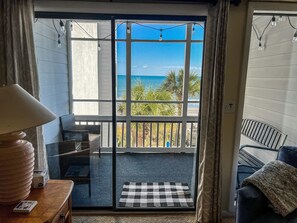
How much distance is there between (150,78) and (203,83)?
6.39 feet

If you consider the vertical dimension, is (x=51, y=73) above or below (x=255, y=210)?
above

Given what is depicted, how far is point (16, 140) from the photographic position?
4.29 ft

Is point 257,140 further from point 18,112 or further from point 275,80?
point 18,112

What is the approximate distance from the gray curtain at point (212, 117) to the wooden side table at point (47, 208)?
128 centimetres

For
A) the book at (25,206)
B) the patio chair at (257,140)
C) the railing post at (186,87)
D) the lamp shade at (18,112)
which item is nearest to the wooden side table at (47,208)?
the book at (25,206)

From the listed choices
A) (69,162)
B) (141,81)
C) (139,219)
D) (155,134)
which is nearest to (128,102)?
(141,81)

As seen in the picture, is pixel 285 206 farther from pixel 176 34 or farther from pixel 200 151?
pixel 176 34

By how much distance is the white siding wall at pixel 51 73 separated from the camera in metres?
2.66

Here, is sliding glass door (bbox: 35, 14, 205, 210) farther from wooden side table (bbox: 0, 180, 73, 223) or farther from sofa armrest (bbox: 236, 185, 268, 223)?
wooden side table (bbox: 0, 180, 73, 223)

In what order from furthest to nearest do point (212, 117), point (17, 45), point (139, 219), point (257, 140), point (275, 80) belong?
point (257, 140)
point (275, 80)
point (139, 219)
point (212, 117)
point (17, 45)

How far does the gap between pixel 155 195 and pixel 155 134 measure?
167 cm

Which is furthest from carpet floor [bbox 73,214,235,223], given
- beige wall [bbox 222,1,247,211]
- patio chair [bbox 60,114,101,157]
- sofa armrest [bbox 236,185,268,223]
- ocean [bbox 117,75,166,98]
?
ocean [bbox 117,75,166,98]

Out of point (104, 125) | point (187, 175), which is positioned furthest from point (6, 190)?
point (187, 175)

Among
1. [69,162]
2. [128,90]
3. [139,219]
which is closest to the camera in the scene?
[139,219]
